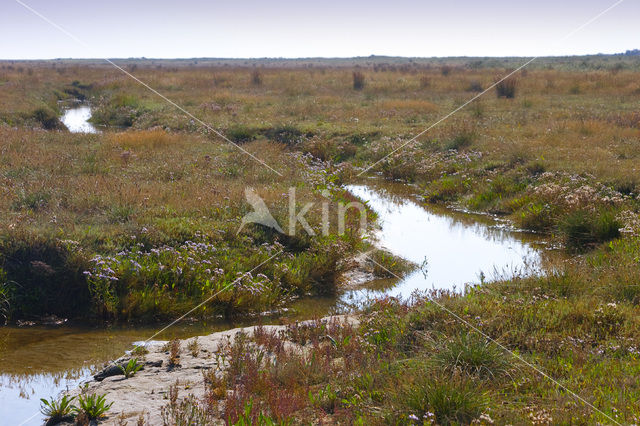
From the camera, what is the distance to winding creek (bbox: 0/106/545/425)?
623 cm

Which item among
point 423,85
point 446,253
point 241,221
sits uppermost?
point 423,85

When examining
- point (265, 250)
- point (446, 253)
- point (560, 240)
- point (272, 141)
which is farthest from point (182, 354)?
point (272, 141)

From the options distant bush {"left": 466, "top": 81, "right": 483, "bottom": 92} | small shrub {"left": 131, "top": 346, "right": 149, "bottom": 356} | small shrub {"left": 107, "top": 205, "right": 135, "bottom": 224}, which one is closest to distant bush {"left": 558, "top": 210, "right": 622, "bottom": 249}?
small shrub {"left": 131, "top": 346, "right": 149, "bottom": 356}

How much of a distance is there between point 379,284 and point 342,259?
2.57ft

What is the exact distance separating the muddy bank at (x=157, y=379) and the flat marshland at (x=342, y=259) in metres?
0.15

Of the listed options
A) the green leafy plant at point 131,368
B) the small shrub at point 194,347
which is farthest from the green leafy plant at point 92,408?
the small shrub at point 194,347

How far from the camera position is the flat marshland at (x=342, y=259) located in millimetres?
4797

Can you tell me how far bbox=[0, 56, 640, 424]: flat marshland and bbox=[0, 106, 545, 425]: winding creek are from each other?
450 mm

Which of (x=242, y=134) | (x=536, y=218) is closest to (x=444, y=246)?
(x=536, y=218)

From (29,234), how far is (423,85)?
99.4ft

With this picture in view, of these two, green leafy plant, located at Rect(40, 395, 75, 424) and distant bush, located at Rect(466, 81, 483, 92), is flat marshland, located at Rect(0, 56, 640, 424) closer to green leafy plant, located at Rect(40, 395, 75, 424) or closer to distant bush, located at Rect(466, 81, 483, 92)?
green leafy plant, located at Rect(40, 395, 75, 424)

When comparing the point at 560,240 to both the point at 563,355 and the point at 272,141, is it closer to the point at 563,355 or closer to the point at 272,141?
the point at 563,355

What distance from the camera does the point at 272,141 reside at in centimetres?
1861

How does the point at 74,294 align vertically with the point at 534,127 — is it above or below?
below
